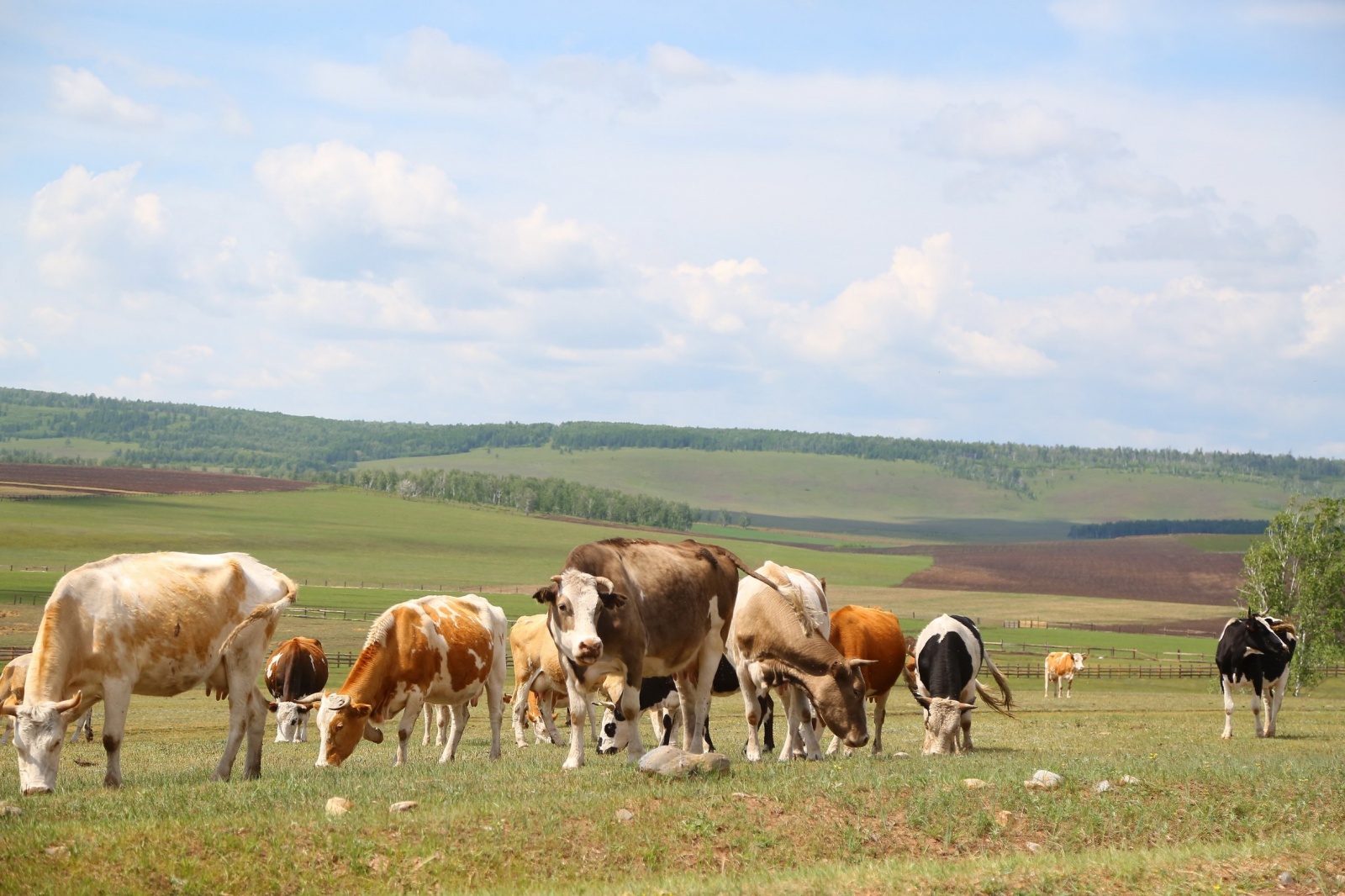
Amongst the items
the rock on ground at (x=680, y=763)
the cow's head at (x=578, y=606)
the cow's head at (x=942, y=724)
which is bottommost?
the cow's head at (x=942, y=724)

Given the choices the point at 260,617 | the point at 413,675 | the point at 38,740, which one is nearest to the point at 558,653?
the point at 413,675

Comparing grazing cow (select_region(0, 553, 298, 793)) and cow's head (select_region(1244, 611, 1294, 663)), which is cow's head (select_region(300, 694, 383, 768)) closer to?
grazing cow (select_region(0, 553, 298, 793))

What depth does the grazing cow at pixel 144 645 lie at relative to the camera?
1312 cm

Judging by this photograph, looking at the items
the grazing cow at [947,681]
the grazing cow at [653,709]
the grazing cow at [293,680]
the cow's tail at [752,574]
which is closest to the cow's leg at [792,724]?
the cow's tail at [752,574]

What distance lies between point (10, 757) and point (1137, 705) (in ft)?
109

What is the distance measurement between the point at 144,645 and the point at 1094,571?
14000 cm

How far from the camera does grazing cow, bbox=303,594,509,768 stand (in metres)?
17.8

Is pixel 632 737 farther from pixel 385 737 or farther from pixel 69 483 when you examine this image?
pixel 69 483

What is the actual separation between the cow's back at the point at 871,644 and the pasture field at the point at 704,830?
3953 millimetres

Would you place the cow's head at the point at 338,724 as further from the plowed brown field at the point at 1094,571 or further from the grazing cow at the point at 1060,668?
the plowed brown field at the point at 1094,571

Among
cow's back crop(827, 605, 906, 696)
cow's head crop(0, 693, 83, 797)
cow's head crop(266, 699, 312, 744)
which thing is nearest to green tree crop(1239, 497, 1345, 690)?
cow's back crop(827, 605, 906, 696)

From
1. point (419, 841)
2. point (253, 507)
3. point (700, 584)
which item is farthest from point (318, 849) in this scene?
point (253, 507)

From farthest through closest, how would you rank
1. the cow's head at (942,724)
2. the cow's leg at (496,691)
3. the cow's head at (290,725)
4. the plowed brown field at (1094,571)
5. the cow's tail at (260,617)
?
the plowed brown field at (1094,571) < the cow's head at (290,725) < the cow's leg at (496,691) < the cow's head at (942,724) < the cow's tail at (260,617)

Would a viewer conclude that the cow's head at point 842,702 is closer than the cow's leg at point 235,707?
No
